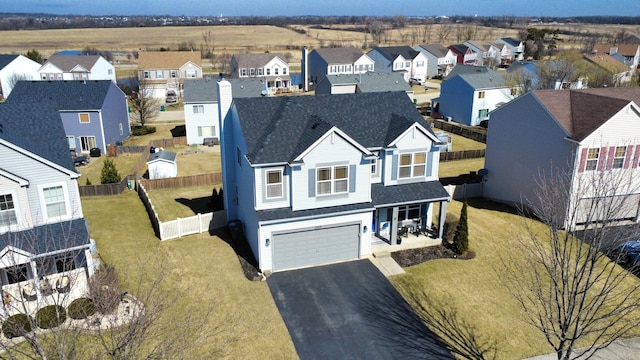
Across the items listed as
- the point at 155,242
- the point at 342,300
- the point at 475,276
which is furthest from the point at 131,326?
the point at 475,276

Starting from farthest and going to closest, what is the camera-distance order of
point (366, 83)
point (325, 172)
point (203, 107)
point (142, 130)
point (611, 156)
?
point (366, 83), point (142, 130), point (203, 107), point (611, 156), point (325, 172)

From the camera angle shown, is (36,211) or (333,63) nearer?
(36,211)

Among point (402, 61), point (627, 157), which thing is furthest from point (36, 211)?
point (402, 61)

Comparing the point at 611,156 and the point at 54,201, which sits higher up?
the point at 611,156

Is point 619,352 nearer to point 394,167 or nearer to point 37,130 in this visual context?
point 394,167

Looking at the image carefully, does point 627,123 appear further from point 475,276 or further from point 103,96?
point 103,96

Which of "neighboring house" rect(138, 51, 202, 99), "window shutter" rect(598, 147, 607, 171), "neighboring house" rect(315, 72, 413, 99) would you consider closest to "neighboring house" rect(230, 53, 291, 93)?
"neighboring house" rect(138, 51, 202, 99)
